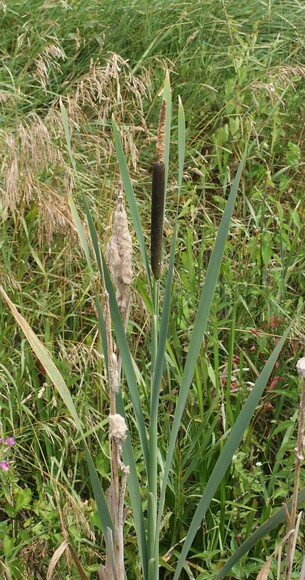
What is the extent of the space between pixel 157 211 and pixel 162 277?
1307 millimetres

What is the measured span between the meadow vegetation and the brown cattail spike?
69mm

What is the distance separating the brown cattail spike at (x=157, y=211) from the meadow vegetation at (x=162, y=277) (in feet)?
0.23

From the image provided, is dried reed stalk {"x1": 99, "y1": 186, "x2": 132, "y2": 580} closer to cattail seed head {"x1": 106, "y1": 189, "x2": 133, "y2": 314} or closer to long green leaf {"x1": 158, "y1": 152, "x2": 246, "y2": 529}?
cattail seed head {"x1": 106, "y1": 189, "x2": 133, "y2": 314}

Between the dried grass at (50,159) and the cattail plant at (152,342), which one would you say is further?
the dried grass at (50,159)

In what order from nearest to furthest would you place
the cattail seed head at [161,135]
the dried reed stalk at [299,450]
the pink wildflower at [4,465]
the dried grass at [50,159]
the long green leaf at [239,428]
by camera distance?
the dried reed stalk at [299,450]
the cattail seed head at [161,135]
the long green leaf at [239,428]
the pink wildflower at [4,465]
the dried grass at [50,159]

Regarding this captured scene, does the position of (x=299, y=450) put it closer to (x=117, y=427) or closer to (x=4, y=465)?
(x=117, y=427)

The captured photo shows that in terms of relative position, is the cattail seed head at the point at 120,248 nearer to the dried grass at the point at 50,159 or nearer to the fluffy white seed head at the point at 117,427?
the fluffy white seed head at the point at 117,427

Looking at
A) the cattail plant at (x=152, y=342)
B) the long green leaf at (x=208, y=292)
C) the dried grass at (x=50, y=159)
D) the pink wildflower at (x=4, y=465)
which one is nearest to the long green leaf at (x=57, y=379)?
the cattail plant at (x=152, y=342)

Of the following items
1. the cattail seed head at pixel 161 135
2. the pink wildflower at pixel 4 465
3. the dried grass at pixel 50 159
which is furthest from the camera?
the dried grass at pixel 50 159

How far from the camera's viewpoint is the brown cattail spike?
1.23 meters

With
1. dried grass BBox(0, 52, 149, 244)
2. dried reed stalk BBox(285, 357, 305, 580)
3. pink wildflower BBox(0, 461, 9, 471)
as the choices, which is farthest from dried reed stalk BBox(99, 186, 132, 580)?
dried grass BBox(0, 52, 149, 244)

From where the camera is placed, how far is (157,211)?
4.11 feet

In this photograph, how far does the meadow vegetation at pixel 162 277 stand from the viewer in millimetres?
1949

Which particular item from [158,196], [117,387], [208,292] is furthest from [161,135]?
[117,387]
